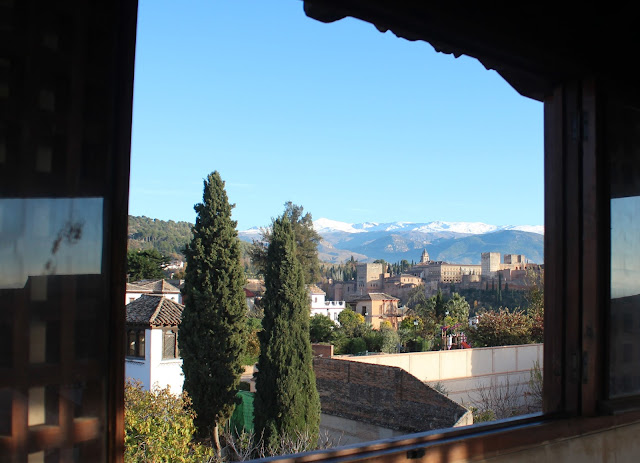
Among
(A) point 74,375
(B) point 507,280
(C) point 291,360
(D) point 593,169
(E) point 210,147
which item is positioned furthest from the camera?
(E) point 210,147

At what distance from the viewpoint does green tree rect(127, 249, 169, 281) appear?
1145 inches

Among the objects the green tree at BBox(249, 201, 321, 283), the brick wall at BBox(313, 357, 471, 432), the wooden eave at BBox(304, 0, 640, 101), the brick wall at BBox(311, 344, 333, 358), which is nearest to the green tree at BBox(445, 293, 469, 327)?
the brick wall at BBox(311, 344, 333, 358)

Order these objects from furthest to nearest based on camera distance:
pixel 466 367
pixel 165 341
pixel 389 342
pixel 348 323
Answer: pixel 348 323 → pixel 389 342 → pixel 165 341 → pixel 466 367

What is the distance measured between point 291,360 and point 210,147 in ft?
302

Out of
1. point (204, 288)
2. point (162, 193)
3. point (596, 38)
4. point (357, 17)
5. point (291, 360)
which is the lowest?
point (291, 360)

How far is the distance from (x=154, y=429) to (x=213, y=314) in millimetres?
4827

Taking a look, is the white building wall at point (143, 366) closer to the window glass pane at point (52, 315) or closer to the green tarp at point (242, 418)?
the green tarp at point (242, 418)

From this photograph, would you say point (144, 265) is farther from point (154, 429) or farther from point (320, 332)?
point (154, 429)

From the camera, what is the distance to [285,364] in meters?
10.7

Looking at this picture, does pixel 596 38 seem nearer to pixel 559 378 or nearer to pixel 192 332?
pixel 559 378

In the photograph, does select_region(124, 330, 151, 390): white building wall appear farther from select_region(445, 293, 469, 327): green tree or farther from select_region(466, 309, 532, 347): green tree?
select_region(445, 293, 469, 327): green tree

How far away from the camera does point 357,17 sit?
1.28m

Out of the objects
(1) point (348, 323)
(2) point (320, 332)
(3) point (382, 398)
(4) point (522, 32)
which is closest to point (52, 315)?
(4) point (522, 32)

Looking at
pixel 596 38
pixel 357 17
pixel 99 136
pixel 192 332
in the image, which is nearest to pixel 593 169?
pixel 596 38
